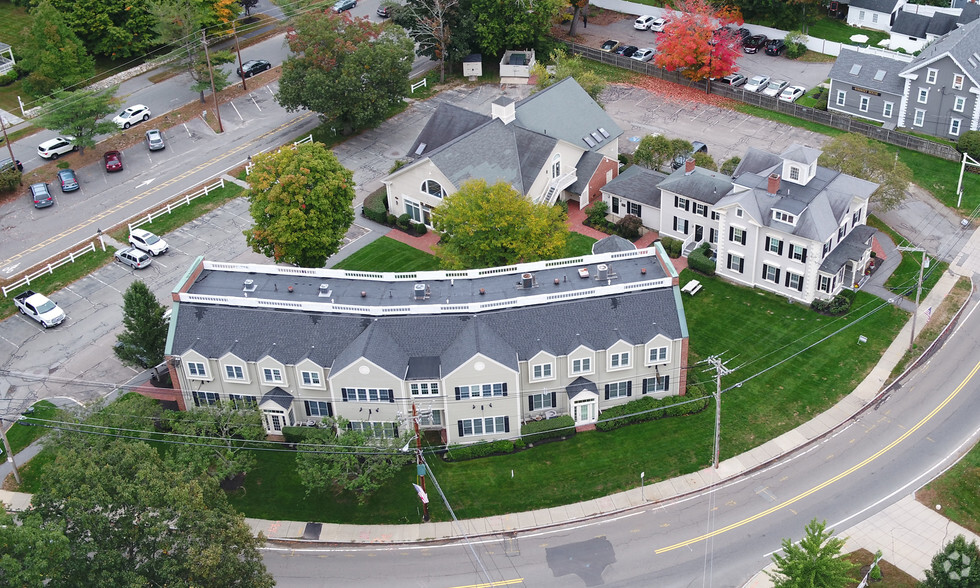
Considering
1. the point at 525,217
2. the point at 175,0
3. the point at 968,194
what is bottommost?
the point at 968,194

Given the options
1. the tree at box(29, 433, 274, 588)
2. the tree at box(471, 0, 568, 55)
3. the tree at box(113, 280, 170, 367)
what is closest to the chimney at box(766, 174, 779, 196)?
the tree at box(471, 0, 568, 55)

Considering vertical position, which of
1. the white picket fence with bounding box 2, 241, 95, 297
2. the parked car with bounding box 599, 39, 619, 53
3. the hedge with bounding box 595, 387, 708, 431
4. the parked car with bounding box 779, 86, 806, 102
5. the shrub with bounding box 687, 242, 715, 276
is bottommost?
the hedge with bounding box 595, 387, 708, 431

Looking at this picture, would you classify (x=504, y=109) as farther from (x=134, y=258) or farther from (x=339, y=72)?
(x=134, y=258)

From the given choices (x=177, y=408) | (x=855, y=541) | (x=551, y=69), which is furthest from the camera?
(x=551, y=69)

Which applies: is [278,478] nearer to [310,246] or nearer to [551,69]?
[310,246]

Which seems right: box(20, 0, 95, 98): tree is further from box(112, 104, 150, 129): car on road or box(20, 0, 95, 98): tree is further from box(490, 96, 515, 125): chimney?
box(490, 96, 515, 125): chimney

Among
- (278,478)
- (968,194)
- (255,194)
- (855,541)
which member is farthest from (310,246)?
(968,194)

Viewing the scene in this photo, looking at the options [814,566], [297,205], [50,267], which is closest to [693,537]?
[814,566]
